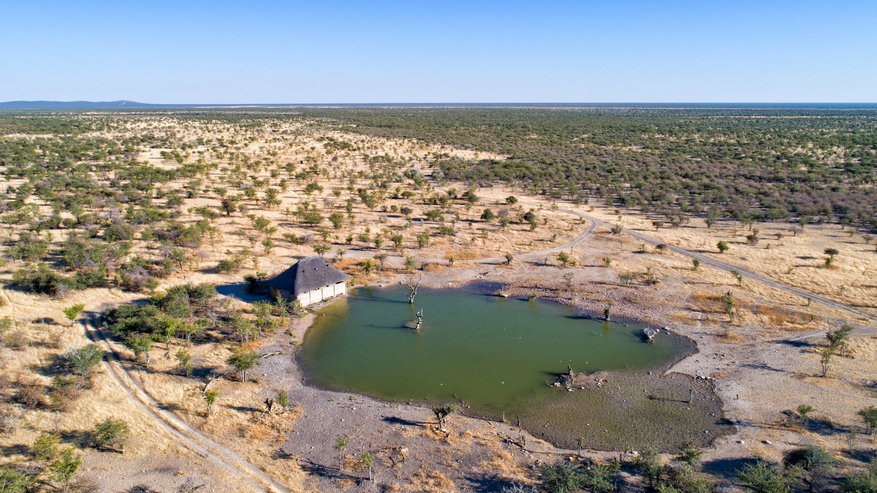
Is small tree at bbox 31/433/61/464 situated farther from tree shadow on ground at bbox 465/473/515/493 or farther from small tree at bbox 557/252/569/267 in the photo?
small tree at bbox 557/252/569/267

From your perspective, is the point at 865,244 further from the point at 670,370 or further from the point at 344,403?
the point at 344,403

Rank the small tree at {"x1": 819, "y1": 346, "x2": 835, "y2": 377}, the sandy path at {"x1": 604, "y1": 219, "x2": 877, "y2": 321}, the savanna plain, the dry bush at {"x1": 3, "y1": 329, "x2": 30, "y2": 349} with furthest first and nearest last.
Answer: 1. the sandy path at {"x1": 604, "y1": 219, "x2": 877, "y2": 321}
2. the small tree at {"x1": 819, "y1": 346, "x2": 835, "y2": 377}
3. the dry bush at {"x1": 3, "y1": 329, "x2": 30, "y2": 349}
4. the savanna plain

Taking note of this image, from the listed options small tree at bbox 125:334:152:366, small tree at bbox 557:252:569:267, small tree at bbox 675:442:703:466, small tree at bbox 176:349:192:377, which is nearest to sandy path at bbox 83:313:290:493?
small tree at bbox 125:334:152:366

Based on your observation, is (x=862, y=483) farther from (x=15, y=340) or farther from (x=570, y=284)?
(x=15, y=340)

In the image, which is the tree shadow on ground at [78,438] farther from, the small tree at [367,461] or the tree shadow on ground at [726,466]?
the tree shadow on ground at [726,466]

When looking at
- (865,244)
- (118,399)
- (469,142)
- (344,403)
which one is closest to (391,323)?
(344,403)

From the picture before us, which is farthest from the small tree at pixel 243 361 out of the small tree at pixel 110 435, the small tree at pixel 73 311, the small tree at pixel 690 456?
the small tree at pixel 690 456
